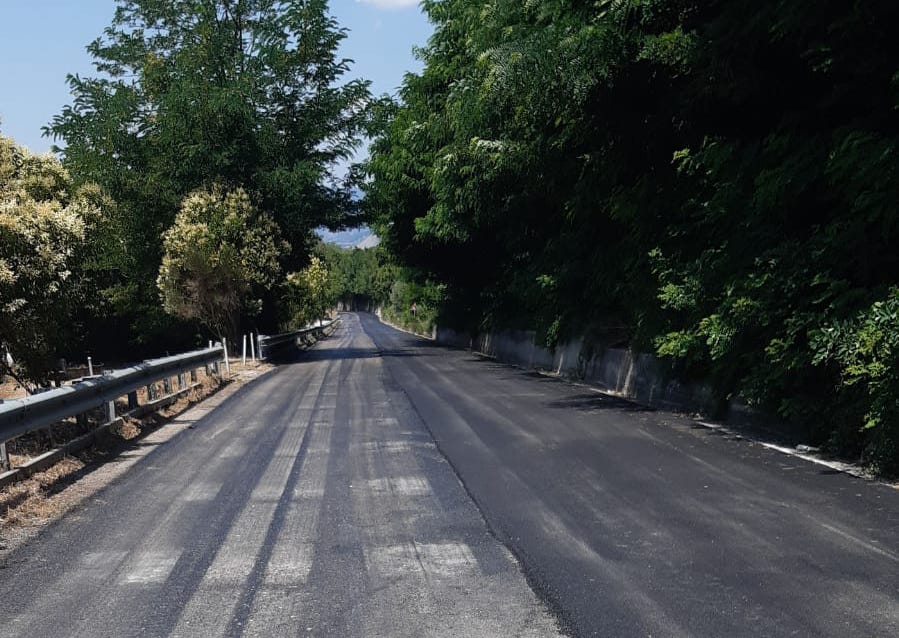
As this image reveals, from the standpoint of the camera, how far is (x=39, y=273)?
11.4 m

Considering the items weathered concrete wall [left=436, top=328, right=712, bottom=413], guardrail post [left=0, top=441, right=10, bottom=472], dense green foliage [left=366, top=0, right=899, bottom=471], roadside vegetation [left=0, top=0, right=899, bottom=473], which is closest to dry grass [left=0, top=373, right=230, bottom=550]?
guardrail post [left=0, top=441, right=10, bottom=472]

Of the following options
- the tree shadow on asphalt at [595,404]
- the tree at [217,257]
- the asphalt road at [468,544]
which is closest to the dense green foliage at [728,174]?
the tree shadow on asphalt at [595,404]

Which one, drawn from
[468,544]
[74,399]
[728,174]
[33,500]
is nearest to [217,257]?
[74,399]

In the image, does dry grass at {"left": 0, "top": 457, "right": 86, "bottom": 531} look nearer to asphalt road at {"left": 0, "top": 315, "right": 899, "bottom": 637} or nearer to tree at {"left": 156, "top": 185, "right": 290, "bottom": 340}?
asphalt road at {"left": 0, "top": 315, "right": 899, "bottom": 637}

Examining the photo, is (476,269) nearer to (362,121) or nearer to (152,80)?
(362,121)

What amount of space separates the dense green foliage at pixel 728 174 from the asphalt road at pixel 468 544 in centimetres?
130

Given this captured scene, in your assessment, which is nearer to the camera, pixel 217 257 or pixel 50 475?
pixel 50 475

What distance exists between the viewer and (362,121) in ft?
114

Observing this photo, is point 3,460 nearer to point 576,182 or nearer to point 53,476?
point 53,476

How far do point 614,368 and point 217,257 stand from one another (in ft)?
50.0

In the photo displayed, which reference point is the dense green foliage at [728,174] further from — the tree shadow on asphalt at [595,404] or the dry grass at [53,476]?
the dry grass at [53,476]

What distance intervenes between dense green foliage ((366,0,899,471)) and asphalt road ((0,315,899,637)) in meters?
1.30

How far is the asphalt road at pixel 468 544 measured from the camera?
4.61 m

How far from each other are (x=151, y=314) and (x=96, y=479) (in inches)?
1027
